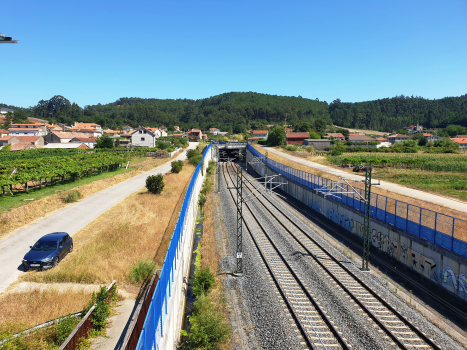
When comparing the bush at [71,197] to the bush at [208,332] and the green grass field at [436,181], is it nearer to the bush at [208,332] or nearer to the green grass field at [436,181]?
the bush at [208,332]

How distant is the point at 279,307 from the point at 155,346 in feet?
25.0

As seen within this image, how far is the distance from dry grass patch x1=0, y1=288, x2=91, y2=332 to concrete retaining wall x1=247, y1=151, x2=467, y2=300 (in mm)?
17705

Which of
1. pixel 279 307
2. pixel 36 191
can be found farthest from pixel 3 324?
pixel 36 191

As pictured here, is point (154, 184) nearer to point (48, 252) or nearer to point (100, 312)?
point (48, 252)

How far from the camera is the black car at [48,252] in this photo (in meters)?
17.2

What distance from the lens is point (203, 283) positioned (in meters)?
17.0

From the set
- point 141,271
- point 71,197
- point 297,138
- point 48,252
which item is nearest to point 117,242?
point 48,252

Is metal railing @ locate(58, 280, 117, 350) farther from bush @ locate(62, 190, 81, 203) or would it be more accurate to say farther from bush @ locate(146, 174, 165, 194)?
bush @ locate(146, 174, 165, 194)

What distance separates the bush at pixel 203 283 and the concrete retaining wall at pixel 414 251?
12076mm

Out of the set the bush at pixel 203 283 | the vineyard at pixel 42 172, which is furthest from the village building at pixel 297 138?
the bush at pixel 203 283

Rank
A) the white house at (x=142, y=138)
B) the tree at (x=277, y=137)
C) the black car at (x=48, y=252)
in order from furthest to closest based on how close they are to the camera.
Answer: the white house at (x=142, y=138) < the tree at (x=277, y=137) < the black car at (x=48, y=252)

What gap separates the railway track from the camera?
12.3 metres

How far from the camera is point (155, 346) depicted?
8.73 meters

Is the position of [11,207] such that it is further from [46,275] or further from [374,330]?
[374,330]
